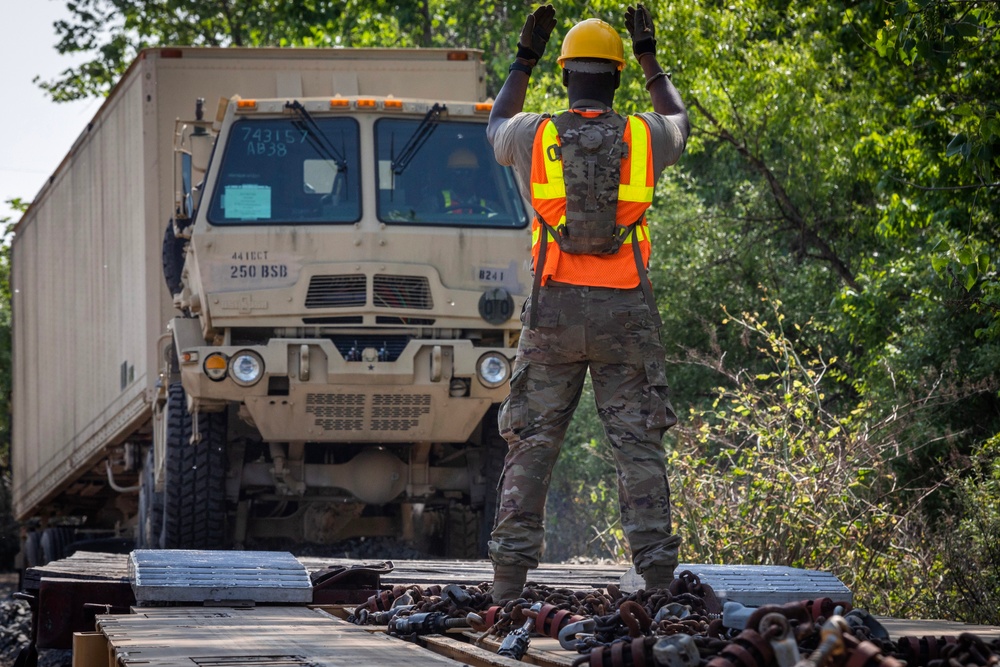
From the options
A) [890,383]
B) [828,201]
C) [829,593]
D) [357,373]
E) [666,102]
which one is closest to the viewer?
[829,593]

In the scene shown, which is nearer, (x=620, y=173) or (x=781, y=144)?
(x=620, y=173)

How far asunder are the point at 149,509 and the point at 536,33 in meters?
6.13

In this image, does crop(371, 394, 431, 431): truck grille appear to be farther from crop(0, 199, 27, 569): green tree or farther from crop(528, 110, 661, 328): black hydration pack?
crop(0, 199, 27, 569): green tree

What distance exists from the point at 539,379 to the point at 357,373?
3954 mm

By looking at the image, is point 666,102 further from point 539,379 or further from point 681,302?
point 681,302

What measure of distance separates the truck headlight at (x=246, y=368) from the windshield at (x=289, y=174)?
0.87 m

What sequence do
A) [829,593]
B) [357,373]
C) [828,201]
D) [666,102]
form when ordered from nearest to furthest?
[829,593], [666,102], [357,373], [828,201]

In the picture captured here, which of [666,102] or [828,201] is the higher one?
[828,201]

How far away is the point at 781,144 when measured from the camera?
599 inches

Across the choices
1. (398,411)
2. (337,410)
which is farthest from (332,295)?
(398,411)

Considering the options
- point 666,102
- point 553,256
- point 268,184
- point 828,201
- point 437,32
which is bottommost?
point 553,256

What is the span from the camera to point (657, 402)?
4.91m

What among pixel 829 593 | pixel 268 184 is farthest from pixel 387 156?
pixel 829 593

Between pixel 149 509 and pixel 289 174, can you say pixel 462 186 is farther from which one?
pixel 149 509
